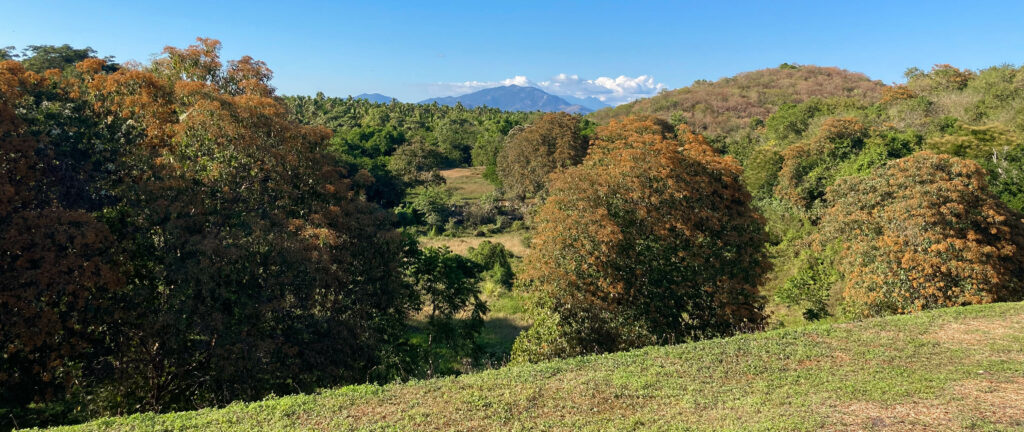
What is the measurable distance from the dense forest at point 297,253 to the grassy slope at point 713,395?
8.37 feet

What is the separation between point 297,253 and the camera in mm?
10172

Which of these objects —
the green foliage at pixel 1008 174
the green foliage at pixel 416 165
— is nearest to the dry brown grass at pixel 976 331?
the green foliage at pixel 1008 174

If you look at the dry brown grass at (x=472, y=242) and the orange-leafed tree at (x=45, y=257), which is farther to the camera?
the dry brown grass at (x=472, y=242)

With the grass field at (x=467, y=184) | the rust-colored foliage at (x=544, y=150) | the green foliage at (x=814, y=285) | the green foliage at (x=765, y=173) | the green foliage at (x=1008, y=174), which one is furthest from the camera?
the grass field at (x=467, y=184)

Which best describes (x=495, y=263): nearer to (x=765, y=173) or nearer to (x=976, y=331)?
(x=765, y=173)

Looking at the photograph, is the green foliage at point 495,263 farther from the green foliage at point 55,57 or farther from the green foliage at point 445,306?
the green foliage at point 55,57

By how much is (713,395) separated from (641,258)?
6.16 m

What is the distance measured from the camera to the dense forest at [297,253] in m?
9.30

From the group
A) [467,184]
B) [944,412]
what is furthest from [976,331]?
[467,184]

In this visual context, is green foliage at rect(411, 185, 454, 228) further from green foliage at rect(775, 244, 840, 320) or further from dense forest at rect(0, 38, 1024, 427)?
green foliage at rect(775, 244, 840, 320)

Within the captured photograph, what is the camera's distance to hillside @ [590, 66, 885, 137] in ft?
241

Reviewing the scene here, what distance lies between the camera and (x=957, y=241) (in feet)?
43.0

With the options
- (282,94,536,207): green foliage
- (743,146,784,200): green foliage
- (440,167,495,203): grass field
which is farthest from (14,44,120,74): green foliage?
(743,146,784,200): green foliage

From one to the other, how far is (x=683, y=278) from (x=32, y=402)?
13947mm
